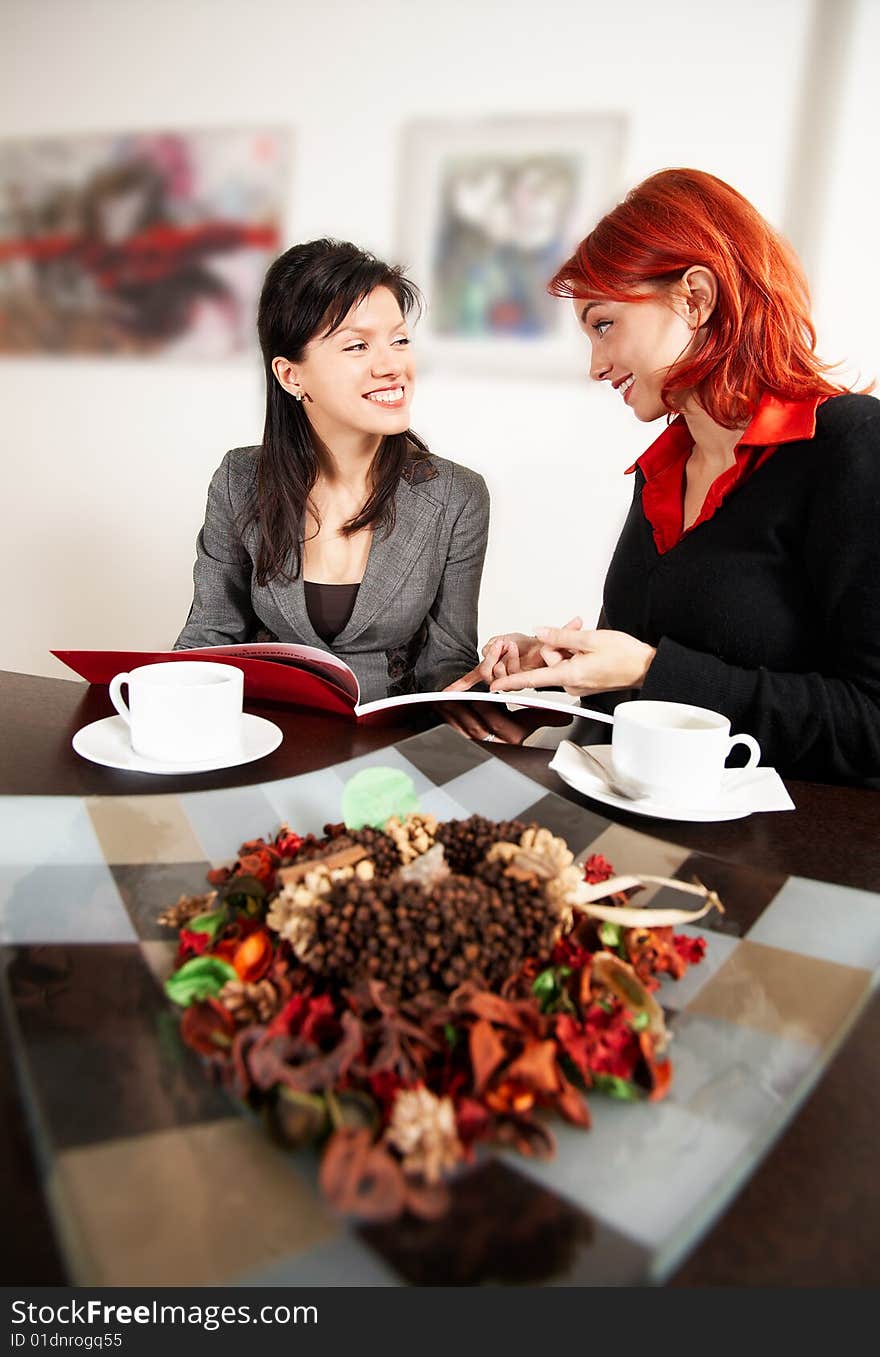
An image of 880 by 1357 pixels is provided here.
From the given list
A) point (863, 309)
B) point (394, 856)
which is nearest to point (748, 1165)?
point (394, 856)

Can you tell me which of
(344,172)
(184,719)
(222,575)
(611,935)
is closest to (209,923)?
(611,935)

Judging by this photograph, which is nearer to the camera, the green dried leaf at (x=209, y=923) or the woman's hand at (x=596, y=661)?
the green dried leaf at (x=209, y=923)

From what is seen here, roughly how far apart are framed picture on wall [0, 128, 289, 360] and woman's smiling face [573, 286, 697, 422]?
2.17 meters

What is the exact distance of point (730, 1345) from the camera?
13.2 inches

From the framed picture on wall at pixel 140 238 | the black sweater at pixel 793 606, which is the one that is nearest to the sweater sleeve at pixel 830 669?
the black sweater at pixel 793 606

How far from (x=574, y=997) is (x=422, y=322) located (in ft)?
9.43

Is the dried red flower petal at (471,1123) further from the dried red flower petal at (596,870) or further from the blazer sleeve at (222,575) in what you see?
the blazer sleeve at (222,575)

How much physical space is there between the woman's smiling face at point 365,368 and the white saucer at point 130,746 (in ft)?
2.95

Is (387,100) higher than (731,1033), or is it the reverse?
(387,100)

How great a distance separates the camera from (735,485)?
1.34m

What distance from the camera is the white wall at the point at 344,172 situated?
8.71 feet

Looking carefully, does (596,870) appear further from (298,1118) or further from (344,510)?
(344,510)

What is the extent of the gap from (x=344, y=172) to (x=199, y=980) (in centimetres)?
315

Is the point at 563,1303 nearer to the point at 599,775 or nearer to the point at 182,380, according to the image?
the point at 599,775
